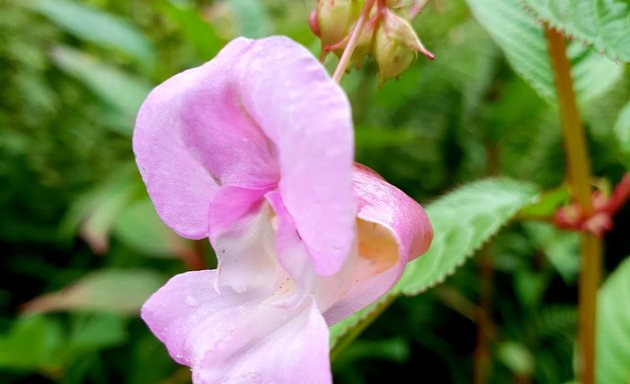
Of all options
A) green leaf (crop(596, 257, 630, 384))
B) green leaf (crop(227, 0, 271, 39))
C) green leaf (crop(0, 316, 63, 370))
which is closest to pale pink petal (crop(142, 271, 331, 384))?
green leaf (crop(596, 257, 630, 384))

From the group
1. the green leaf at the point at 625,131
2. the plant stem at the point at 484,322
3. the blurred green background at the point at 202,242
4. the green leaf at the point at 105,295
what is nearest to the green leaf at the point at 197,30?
the blurred green background at the point at 202,242

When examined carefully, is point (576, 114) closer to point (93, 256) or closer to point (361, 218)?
point (361, 218)

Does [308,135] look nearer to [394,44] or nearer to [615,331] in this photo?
[394,44]

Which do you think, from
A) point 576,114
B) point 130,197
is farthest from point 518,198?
point 130,197

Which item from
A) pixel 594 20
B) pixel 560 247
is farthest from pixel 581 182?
pixel 560 247

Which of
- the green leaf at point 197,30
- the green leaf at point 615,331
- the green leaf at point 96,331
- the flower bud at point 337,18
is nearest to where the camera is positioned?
the flower bud at point 337,18

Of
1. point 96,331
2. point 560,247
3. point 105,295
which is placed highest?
point 560,247

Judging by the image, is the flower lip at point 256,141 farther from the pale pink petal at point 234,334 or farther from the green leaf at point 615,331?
the green leaf at point 615,331
